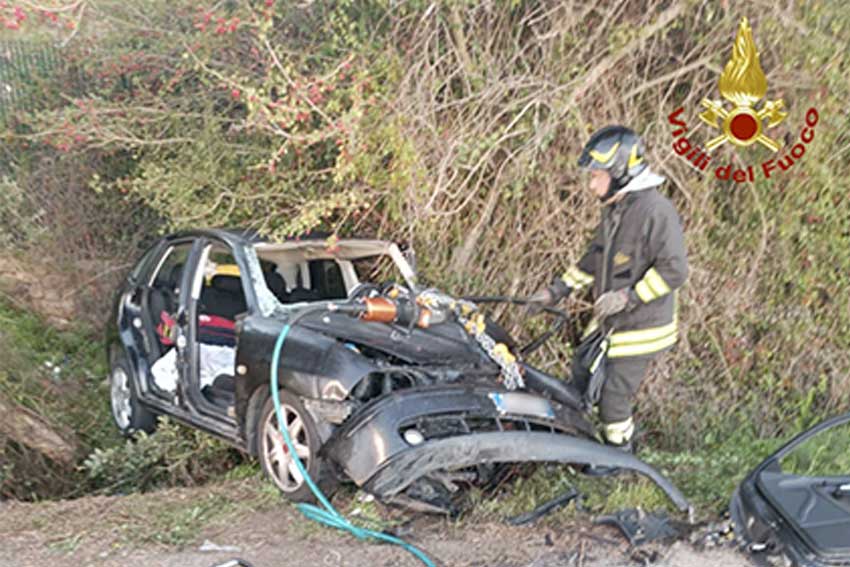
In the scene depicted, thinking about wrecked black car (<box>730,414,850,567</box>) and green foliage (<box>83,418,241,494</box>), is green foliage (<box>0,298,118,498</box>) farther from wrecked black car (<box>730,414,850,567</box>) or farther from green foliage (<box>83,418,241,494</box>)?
wrecked black car (<box>730,414,850,567</box>)

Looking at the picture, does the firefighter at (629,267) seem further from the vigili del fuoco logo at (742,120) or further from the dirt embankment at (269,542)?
the vigili del fuoco logo at (742,120)

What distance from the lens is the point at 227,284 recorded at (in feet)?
17.5

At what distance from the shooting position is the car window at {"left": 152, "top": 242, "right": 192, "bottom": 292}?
537 centimetres

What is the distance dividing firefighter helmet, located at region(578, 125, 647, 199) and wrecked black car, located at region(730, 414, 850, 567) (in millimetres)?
1746

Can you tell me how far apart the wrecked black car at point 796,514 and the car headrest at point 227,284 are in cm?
345

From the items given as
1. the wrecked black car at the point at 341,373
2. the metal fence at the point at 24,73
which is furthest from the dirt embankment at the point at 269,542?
the metal fence at the point at 24,73

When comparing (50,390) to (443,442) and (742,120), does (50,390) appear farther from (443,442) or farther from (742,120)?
(742,120)

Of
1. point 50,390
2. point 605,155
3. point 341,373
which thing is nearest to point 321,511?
point 341,373

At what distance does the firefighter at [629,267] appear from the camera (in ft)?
13.5

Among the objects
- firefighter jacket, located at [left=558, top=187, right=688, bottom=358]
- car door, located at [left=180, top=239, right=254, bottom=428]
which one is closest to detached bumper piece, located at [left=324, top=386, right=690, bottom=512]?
firefighter jacket, located at [left=558, top=187, right=688, bottom=358]

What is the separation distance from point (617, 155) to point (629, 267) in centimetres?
64

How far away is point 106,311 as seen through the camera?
7.82 meters

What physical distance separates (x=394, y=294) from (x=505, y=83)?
180 cm

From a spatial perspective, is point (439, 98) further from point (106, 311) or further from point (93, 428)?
point (106, 311)
